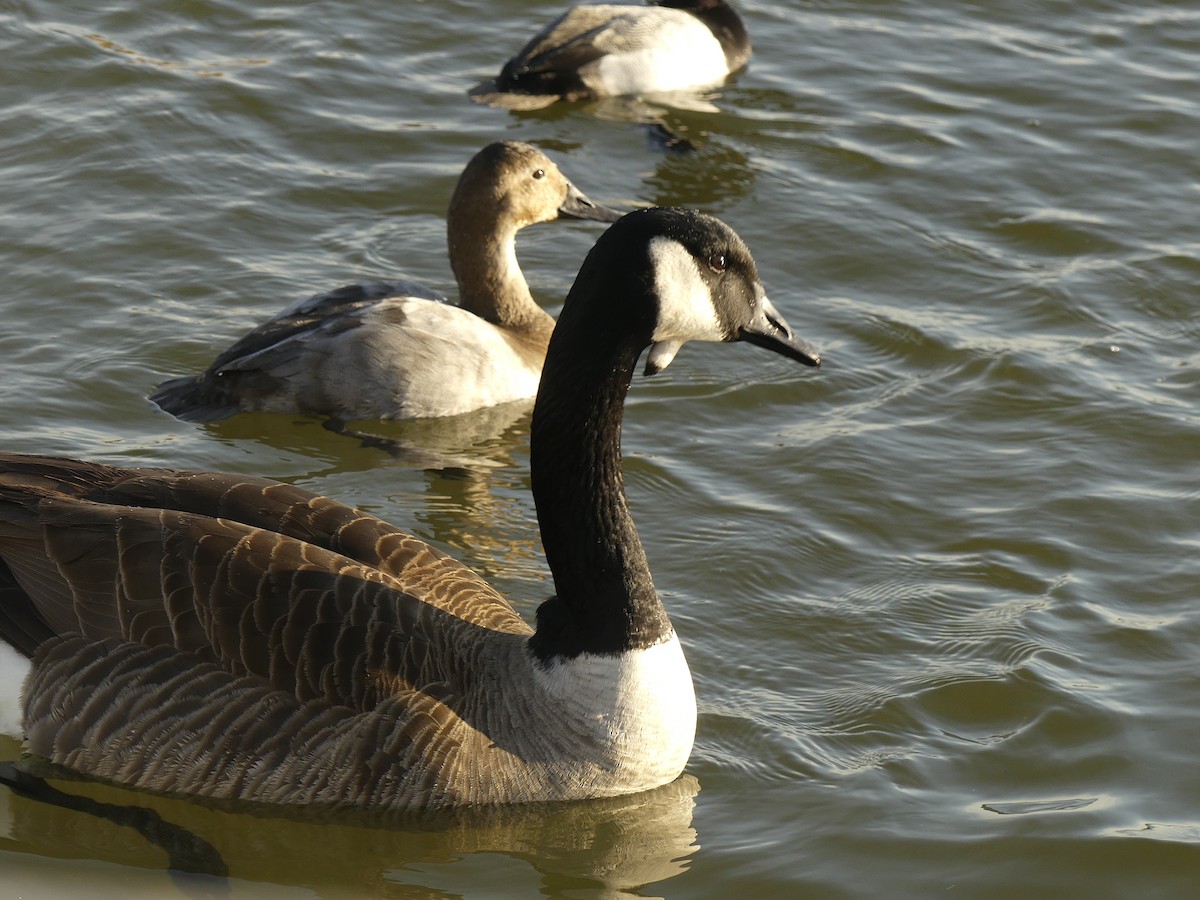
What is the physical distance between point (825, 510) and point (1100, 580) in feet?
4.89

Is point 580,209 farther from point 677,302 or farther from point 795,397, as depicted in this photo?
point 677,302

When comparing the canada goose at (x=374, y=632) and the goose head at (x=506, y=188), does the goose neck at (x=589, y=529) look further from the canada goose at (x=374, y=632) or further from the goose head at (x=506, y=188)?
the goose head at (x=506, y=188)

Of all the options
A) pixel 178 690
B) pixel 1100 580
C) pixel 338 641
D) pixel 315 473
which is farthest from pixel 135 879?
pixel 1100 580

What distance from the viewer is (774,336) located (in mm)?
7055

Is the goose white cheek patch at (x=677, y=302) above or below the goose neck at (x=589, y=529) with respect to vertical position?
above

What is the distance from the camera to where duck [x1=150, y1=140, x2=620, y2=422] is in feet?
32.1

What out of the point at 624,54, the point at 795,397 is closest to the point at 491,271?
the point at 795,397

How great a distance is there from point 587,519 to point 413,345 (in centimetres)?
351

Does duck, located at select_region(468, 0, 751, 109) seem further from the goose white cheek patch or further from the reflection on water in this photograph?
the reflection on water

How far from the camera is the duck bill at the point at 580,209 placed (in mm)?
11141

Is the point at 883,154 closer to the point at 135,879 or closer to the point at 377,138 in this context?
the point at 377,138

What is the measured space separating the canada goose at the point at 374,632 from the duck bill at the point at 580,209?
4407mm

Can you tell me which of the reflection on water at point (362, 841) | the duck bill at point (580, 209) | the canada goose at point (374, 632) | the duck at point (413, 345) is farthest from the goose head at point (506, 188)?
the reflection on water at point (362, 841)

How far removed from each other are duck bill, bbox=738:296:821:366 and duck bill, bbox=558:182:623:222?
13.7 feet
